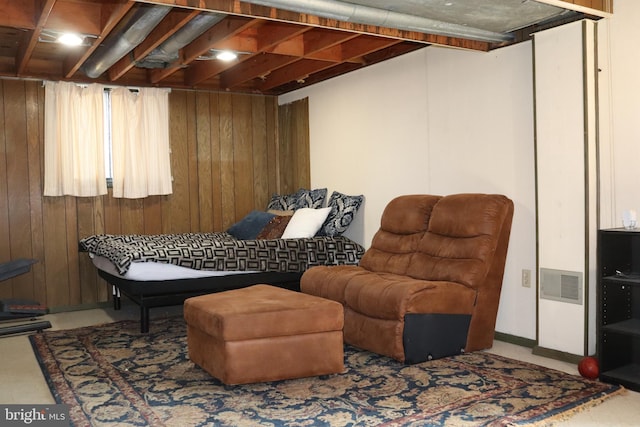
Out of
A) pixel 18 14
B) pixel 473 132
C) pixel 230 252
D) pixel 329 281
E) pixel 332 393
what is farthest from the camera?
pixel 230 252

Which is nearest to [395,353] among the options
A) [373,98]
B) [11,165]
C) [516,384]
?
[516,384]

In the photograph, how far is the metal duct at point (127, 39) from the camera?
3.60m

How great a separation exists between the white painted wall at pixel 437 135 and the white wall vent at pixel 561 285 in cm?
20

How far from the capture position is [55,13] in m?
4.03

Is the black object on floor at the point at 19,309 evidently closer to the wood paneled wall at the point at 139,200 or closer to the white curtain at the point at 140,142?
the wood paneled wall at the point at 139,200

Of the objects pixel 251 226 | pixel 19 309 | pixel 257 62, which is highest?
pixel 257 62

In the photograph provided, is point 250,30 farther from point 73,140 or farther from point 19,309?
point 19,309

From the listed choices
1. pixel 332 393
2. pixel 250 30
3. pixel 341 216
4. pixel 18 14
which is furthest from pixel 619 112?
pixel 18 14

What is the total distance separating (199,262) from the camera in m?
4.64

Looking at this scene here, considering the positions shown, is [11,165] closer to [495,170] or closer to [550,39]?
[495,170]

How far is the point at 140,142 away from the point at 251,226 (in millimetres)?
1442

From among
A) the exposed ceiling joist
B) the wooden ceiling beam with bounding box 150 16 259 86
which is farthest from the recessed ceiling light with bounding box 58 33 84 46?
the wooden ceiling beam with bounding box 150 16 259 86

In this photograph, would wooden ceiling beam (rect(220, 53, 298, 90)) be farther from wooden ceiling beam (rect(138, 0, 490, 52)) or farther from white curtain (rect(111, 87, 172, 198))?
wooden ceiling beam (rect(138, 0, 490, 52))

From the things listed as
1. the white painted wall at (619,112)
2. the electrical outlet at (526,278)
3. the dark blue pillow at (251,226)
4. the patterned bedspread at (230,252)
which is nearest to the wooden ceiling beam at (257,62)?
the dark blue pillow at (251,226)
